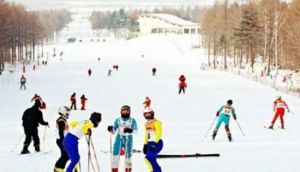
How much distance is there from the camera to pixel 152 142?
9.26 m

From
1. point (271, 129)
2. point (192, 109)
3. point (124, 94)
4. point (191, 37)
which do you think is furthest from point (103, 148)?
point (191, 37)

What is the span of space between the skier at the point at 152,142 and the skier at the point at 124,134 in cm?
31

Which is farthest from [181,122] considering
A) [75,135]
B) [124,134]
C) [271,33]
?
[271,33]

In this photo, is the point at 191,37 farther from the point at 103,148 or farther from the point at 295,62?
the point at 103,148

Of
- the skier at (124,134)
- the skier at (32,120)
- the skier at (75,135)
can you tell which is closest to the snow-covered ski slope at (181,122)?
the skier at (32,120)

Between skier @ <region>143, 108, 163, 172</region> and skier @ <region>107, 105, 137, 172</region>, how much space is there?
0.31 metres

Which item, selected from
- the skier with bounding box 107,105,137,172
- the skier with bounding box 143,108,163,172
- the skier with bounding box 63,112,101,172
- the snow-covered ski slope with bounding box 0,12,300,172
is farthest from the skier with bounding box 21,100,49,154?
the skier with bounding box 143,108,163,172

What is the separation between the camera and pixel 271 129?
1753 centimetres

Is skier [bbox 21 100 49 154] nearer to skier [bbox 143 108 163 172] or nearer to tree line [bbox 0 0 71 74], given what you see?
skier [bbox 143 108 163 172]

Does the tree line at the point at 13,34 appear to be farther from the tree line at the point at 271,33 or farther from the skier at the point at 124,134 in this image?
the skier at the point at 124,134

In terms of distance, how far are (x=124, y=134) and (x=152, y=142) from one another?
0.56m

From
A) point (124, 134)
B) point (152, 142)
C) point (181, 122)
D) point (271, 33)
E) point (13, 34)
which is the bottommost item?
point (181, 122)

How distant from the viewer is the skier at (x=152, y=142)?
361 inches

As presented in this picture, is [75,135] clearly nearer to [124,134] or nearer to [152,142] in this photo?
[124,134]
